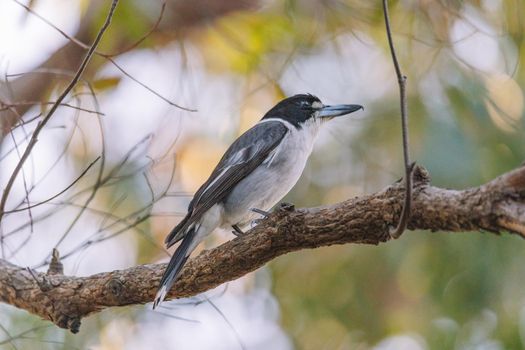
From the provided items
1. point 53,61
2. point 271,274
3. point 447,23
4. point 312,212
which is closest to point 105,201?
point 53,61

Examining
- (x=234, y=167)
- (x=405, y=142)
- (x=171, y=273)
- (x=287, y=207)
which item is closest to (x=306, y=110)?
(x=234, y=167)

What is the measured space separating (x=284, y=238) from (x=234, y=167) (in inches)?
45.4

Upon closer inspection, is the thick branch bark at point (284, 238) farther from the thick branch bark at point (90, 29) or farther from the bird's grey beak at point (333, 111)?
the thick branch bark at point (90, 29)

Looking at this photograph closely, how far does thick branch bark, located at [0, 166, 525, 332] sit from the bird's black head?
4.47 ft

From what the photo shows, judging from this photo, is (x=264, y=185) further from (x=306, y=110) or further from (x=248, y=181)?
(x=306, y=110)

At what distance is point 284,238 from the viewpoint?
3066 mm

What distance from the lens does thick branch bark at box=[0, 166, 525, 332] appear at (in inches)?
96.5

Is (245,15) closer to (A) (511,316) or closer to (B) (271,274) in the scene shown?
(B) (271,274)

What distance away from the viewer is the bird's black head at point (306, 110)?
4.60 m

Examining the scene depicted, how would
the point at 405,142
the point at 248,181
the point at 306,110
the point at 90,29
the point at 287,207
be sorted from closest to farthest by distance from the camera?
the point at 405,142 → the point at 287,207 → the point at 248,181 → the point at 306,110 → the point at 90,29

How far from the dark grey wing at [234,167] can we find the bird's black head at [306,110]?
16 cm

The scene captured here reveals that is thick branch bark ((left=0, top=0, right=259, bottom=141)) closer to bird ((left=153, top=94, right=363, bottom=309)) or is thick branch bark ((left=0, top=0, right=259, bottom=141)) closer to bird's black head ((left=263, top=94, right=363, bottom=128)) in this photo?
bird's black head ((left=263, top=94, right=363, bottom=128))

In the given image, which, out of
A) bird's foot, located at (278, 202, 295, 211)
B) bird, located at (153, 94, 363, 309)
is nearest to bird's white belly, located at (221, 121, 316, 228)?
bird, located at (153, 94, 363, 309)

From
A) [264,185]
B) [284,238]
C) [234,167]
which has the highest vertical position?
[234,167]
